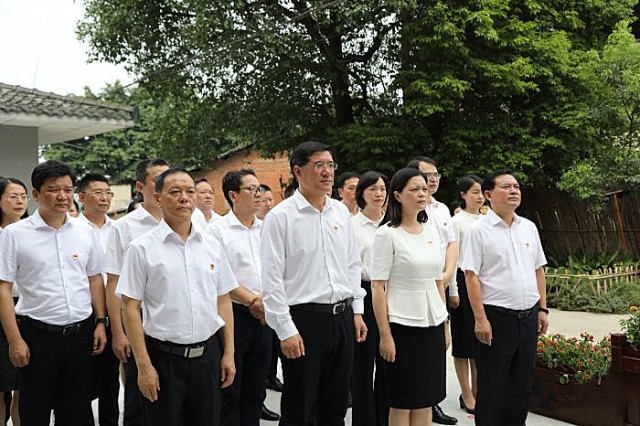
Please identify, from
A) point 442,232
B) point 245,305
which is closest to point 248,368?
point 245,305

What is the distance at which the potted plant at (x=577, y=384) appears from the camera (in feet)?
15.6

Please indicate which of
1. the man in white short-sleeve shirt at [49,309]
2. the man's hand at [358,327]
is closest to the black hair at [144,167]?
the man in white short-sleeve shirt at [49,309]

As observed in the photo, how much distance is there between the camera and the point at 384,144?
13625 mm

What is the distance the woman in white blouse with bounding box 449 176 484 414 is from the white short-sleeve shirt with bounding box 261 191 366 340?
1.73 m

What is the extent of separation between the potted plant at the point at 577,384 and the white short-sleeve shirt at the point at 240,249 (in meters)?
2.29

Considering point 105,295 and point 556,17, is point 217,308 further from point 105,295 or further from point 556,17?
point 556,17

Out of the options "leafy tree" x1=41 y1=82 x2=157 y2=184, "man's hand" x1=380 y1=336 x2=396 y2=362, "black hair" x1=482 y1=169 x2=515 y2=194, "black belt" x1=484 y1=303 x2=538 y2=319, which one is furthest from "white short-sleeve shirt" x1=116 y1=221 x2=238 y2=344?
"leafy tree" x1=41 y1=82 x2=157 y2=184

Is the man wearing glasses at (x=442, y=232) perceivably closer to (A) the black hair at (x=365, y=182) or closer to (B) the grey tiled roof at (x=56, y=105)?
(A) the black hair at (x=365, y=182)

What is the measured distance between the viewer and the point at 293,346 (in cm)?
365

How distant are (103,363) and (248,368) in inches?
43.1

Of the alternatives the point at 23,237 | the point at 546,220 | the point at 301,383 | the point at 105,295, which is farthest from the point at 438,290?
the point at 546,220

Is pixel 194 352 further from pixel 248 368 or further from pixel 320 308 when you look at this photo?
pixel 248 368

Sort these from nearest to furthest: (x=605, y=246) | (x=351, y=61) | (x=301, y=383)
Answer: (x=301, y=383)
(x=605, y=246)
(x=351, y=61)

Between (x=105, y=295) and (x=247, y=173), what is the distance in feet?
4.05
